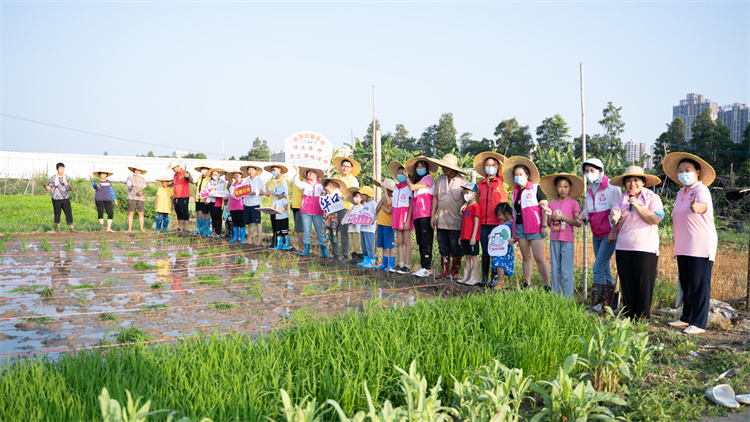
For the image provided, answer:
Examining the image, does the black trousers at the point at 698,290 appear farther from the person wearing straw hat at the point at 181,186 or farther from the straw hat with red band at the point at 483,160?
the person wearing straw hat at the point at 181,186

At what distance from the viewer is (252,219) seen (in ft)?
33.6

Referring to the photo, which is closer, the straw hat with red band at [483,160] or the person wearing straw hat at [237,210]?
the straw hat with red band at [483,160]

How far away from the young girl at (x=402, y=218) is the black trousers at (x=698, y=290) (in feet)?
11.6

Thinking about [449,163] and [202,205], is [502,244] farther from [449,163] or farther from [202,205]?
[202,205]

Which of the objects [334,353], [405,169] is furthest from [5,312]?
[405,169]

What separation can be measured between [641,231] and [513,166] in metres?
1.74

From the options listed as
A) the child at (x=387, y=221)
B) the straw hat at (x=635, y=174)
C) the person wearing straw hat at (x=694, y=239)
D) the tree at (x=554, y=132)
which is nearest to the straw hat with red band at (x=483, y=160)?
the straw hat at (x=635, y=174)

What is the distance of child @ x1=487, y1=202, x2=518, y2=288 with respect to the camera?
616 centimetres

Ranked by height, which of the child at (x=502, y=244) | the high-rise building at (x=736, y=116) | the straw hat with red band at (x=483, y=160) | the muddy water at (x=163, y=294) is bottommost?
the muddy water at (x=163, y=294)

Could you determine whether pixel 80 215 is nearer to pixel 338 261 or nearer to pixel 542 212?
pixel 338 261

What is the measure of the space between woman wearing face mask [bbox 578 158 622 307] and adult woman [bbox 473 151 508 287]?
1.14 meters

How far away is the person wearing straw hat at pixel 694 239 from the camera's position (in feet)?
15.4

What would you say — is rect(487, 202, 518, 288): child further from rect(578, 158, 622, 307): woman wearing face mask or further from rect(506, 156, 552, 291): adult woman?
rect(578, 158, 622, 307): woman wearing face mask

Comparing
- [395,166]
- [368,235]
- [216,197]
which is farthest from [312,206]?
[216,197]
